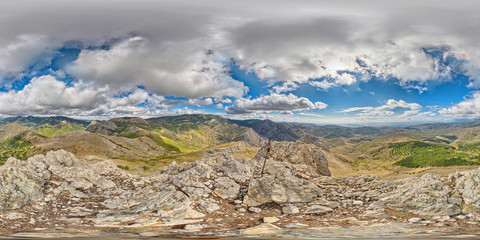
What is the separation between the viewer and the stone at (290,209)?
574 inches

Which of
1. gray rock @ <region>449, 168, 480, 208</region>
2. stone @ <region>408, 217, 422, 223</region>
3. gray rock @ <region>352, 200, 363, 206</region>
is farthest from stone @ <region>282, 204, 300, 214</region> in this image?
gray rock @ <region>449, 168, 480, 208</region>

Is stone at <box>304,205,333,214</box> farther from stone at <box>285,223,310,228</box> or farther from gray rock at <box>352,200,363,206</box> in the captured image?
stone at <box>285,223,310,228</box>

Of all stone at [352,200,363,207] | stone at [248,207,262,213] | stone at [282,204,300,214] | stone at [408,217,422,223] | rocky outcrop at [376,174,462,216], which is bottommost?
→ stone at [248,207,262,213]

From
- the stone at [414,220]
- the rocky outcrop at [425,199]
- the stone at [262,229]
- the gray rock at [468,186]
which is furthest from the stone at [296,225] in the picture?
the gray rock at [468,186]

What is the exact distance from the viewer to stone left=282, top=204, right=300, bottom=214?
574 inches

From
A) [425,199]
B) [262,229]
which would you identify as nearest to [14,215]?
[262,229]

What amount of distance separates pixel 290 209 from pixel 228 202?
441cm

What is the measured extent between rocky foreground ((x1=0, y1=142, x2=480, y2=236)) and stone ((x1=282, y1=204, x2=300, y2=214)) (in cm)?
7

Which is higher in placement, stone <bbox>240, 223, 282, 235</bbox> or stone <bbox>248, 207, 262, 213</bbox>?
stone <bbox>240, 223, 282, 235</bbox>

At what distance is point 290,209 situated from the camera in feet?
48.8

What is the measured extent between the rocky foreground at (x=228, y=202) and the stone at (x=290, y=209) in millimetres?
68

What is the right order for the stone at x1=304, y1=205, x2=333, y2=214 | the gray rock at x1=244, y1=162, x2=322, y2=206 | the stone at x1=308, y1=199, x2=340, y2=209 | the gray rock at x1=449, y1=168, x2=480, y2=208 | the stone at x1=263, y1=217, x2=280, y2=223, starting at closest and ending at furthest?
the gray rock at x1=449, y1=168, x2=480, y2=208
the stone at x1=263, y1=217, x2=280, y2=223
the stone at x1=304, y1=205, x2=333, y2=214
the stone at x1=308, y1=199, x2=340, y2=209
the gray rock at x1=244, y1=162, x2=322, y2=206

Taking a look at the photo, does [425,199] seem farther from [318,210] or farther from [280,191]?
[280,191]

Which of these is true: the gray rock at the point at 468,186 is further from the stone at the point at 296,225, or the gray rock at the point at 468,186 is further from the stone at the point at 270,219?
the stone at the point at 270,219
